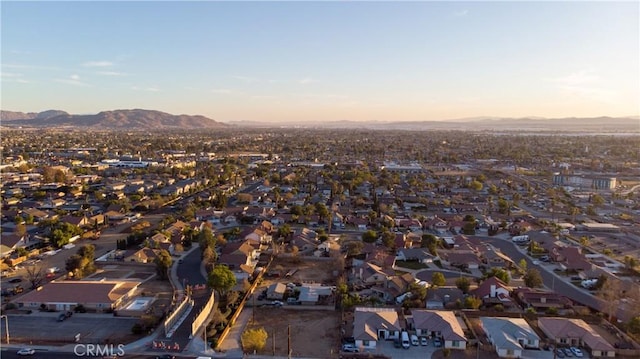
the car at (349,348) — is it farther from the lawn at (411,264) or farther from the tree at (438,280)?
the lawn at (411,264)

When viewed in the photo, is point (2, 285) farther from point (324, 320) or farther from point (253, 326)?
point (324, 320)

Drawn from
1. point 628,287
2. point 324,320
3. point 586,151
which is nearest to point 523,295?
point 628,287

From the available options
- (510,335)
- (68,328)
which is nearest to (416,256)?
(510,335)

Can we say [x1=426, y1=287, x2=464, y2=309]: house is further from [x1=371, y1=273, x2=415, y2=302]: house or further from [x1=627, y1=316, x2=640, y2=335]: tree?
[x1=627, y1=316, x2=640, y2=335]: tree

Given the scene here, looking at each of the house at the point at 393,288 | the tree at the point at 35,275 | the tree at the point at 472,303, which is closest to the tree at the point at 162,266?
the tree at the point at 35,275

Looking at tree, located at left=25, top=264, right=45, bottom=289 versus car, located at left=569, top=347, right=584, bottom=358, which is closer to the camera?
car, located at left=569, top=347, right=584, bottom=358

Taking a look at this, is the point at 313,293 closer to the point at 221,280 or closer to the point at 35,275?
the point at 221,280

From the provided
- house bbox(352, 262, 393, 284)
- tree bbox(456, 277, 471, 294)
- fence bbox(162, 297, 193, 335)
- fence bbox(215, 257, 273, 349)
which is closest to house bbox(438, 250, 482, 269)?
tree bbox(456, 277, 471, 294)
